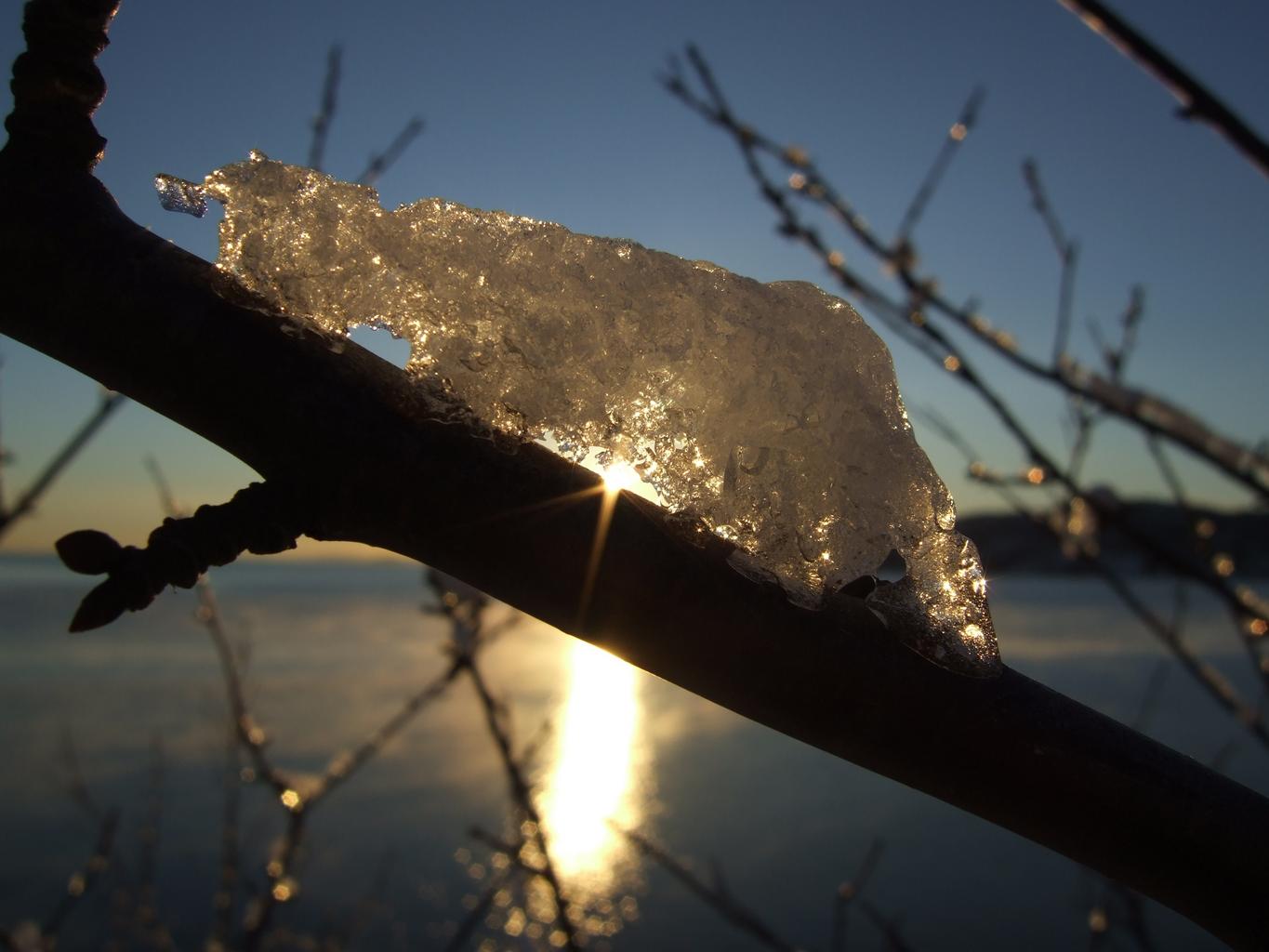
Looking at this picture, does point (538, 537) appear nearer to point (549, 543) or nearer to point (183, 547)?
point (549, 543)

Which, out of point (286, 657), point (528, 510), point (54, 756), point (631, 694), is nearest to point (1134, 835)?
point (528, 510)

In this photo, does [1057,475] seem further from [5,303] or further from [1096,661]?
[1096,661]

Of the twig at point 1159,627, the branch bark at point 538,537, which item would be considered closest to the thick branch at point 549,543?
the branch bark at point 538,537

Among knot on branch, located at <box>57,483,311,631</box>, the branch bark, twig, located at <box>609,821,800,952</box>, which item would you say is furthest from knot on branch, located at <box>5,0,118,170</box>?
twig, located at <box>609,821,800,952</box>

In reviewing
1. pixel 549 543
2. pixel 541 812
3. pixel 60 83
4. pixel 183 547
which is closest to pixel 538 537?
pixel 549 543

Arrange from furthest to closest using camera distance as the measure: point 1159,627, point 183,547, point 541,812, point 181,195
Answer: point 541,812
point 1159,627
point 181,195
point 183,547

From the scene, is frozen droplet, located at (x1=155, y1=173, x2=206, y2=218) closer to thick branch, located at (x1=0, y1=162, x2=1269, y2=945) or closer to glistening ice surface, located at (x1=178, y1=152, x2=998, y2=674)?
glistening ice surface, located at (x1=178, y1=152, x2=998, y2=674)
